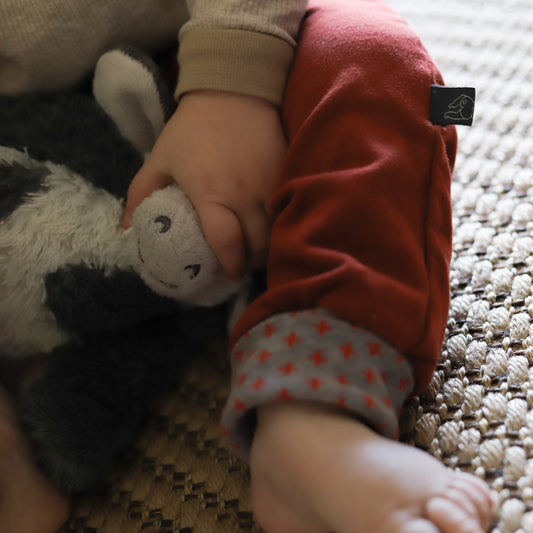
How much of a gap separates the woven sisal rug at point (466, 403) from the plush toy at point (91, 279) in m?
0.04

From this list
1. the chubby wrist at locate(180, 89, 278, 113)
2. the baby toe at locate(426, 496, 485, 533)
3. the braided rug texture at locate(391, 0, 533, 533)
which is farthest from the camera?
the chubby wrist at locate(180, 89, 278, 113)

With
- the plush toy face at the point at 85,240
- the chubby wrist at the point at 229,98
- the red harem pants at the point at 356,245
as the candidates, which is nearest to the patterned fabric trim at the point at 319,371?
the red harem pants at the point at 356,245

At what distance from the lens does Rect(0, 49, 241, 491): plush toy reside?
1.54ft

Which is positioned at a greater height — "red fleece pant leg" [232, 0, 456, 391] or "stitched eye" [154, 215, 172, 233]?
"red fleece pant leg" [232, 0, 456, 391]

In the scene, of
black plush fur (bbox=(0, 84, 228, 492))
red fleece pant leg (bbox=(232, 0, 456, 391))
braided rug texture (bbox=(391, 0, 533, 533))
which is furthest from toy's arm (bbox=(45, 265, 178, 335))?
braided rug texture (bbox=(391, 0, 533, 533))

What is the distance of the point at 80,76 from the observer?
1.99 feet

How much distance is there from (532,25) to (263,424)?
74cm

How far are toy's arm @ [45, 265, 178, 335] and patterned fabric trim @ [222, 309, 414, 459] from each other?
127 millimetres

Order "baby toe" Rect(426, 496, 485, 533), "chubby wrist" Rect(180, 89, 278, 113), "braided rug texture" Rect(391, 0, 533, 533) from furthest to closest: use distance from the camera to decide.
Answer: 1. "chubby wrist" Rect(180, 89, 278, 113)
2. "braided rug texture" Rect(391, 0, 533, 533)
3. "baby toe" Rect(426, 496, 485, 533)

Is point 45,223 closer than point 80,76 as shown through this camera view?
Yes

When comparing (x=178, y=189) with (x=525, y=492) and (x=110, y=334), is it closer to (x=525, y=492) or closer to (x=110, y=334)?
(x=110, y=334)

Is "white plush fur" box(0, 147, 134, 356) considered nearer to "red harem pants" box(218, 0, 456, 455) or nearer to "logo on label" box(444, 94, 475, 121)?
"red harem pants" box(218, 0, 456, 455)

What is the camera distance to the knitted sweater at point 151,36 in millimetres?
524

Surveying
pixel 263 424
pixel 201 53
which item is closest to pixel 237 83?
pixel 201 53
